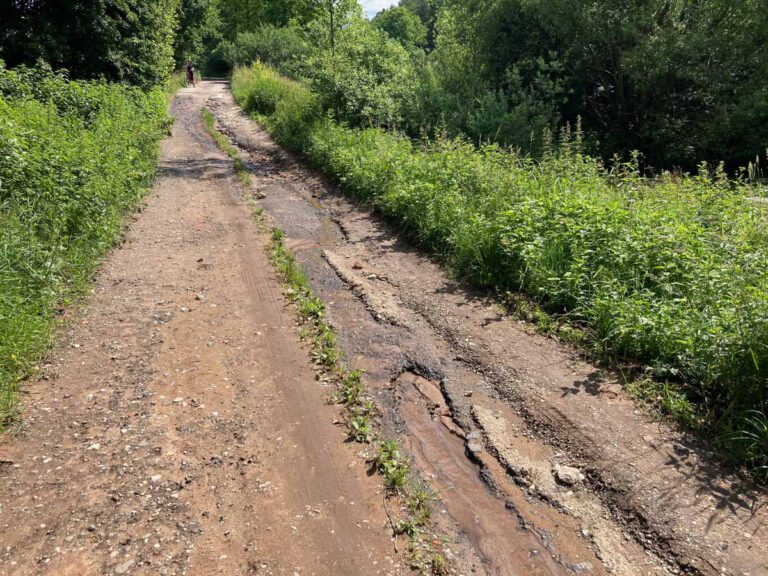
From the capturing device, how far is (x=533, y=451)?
378 centimetres

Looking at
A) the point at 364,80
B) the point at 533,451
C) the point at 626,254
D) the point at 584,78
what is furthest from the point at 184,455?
the point at 584,78

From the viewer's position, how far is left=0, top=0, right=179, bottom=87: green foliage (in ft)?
39.0

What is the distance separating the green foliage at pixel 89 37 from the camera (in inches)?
468

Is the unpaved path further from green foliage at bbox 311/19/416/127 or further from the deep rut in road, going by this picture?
green foliage at bbox 311/19/416/127

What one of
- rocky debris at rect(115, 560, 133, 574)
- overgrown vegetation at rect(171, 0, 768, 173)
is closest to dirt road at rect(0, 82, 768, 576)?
rocky debris at rect(115, 560, 133, 574)

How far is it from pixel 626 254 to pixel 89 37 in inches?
565

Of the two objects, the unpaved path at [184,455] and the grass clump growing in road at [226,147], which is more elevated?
the grass clump growing in road at [226,147]

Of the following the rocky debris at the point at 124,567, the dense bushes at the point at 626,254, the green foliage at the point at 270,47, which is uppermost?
the green foliage at the point at 270,47

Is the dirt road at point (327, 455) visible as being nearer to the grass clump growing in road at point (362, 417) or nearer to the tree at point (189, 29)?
the grass clump growing in road at point (362, 417)

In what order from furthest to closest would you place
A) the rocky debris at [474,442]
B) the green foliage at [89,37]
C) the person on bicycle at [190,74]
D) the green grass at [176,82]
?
1. the person on bicycle at [190,74]
2. the green grass at [176,82]
3. the green foliage at [89,37]
4. the rocky debris at [474,442]

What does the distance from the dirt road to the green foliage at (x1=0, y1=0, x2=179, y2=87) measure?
940 centimetres

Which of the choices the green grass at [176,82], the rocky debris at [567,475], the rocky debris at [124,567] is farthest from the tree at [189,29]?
the rocky debris at [567,475]

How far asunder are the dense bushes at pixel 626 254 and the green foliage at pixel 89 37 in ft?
29.0

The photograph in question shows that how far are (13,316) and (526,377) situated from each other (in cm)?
452
